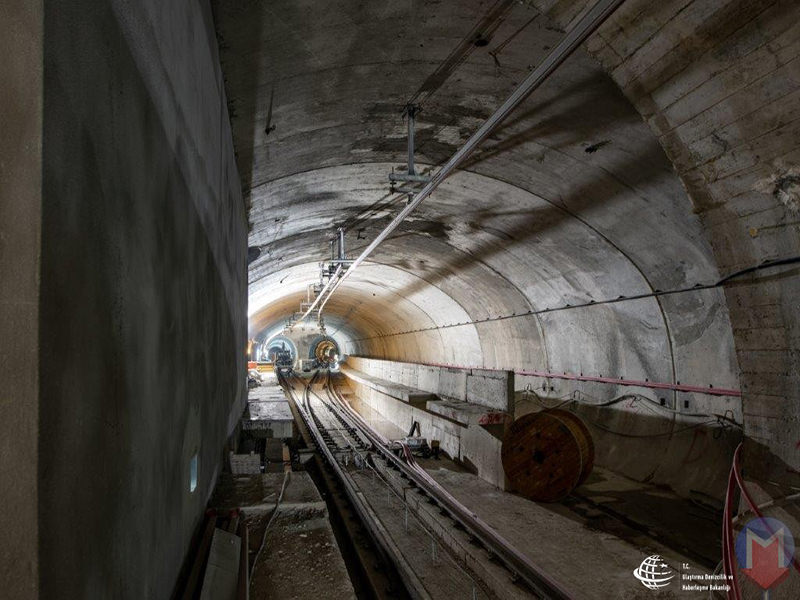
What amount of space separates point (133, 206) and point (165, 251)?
0.64 meters

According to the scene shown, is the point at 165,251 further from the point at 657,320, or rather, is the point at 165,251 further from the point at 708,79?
the point at 657,320

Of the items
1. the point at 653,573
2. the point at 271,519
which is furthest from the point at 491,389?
the point at 271,519

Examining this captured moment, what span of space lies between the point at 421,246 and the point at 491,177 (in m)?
5.06

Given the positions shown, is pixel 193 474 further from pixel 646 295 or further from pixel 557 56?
pixel 646 295

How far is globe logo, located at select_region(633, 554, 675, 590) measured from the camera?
17.6 ft

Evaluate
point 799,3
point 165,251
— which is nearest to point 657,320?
point 799,3

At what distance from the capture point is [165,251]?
252 cm

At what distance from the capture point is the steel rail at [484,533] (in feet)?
16.3

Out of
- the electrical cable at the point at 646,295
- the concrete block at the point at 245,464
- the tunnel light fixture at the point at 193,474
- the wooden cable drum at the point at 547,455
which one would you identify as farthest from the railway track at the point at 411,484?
the electrical cable at the point at 646,295

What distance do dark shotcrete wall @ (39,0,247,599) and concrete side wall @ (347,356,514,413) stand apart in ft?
24.7

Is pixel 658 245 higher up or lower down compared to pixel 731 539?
higher up

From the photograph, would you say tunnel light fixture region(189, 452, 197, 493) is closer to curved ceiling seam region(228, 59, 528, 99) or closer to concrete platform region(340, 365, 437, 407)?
curved ceiling seam region(228, 59, 528, 99)

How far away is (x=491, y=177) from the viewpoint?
8.42 meters

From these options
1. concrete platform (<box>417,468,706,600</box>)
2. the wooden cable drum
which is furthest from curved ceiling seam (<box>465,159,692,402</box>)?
concrete platform (<box>417,468,706,600</box>)
